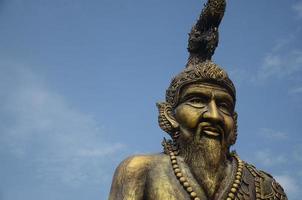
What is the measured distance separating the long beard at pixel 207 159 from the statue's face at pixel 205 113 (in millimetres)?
62

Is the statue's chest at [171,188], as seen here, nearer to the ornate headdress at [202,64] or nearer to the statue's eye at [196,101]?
the ornate headdress at [202,64]

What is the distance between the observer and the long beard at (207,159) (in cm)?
622

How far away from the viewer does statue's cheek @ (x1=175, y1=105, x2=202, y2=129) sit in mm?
6488

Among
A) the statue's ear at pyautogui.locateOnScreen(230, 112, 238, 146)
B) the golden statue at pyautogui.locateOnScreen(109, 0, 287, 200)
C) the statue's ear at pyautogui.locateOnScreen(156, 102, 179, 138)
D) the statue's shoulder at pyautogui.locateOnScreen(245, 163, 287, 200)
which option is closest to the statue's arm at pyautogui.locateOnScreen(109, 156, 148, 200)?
the golden statue at pyautogui.locateOnScreen(109, 0, 287, 200)

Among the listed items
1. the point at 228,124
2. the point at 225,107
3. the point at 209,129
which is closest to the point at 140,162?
the point at 209,129

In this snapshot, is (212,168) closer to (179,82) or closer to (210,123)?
(210,123)

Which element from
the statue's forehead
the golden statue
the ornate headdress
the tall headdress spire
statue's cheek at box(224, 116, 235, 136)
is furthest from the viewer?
the tall headdress spire

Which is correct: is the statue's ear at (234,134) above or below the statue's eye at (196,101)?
below

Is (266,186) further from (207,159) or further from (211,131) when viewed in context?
(211,131)

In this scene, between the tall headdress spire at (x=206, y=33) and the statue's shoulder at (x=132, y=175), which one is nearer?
the statue's shoulder at (x=132, y=175)

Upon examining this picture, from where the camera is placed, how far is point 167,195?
6.03 m

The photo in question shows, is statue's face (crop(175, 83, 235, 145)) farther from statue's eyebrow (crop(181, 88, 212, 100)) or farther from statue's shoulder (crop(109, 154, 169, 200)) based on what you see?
statue's shoulder (crop(109, 154, 169, 200))

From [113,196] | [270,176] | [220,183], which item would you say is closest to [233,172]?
[220,183]

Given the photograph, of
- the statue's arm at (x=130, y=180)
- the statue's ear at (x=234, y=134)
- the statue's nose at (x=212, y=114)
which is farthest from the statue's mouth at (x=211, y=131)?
the statue's arm at (x=130, y=180)
